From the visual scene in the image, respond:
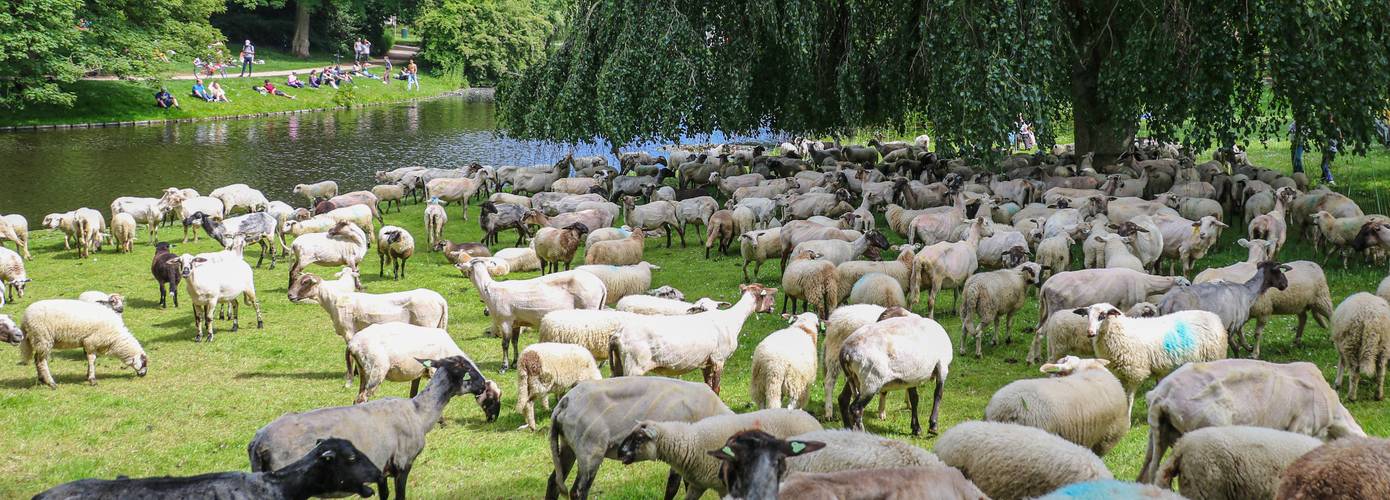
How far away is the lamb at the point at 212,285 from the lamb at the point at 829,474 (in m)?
10.4

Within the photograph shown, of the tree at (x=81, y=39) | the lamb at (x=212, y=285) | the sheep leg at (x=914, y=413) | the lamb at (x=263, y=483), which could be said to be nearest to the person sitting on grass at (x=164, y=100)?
the tree at (x=81, y=39)

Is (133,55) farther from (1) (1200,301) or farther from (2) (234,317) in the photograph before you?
(1) (1200,301)

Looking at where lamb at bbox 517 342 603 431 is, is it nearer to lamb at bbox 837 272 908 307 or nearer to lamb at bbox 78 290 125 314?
lamb at bbox 837 272 908 307

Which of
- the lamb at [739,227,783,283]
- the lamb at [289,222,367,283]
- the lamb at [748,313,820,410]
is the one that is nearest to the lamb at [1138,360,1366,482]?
the lamb at [748,313,820,410]

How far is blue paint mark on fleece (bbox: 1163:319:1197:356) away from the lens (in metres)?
9.62

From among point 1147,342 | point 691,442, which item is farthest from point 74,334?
point 1147,342

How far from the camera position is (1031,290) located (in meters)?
15.6

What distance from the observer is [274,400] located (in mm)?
10766

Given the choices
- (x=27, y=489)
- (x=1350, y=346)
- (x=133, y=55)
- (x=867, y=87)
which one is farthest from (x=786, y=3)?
(x=133, y=55)

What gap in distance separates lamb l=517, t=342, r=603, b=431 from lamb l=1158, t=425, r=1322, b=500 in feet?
16.7

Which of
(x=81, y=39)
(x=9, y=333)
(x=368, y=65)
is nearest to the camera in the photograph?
(x=9, y=333)

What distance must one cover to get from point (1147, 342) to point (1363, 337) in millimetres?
2140

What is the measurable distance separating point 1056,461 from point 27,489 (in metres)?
7.97

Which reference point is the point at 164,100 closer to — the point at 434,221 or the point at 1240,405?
the point at 434,221
